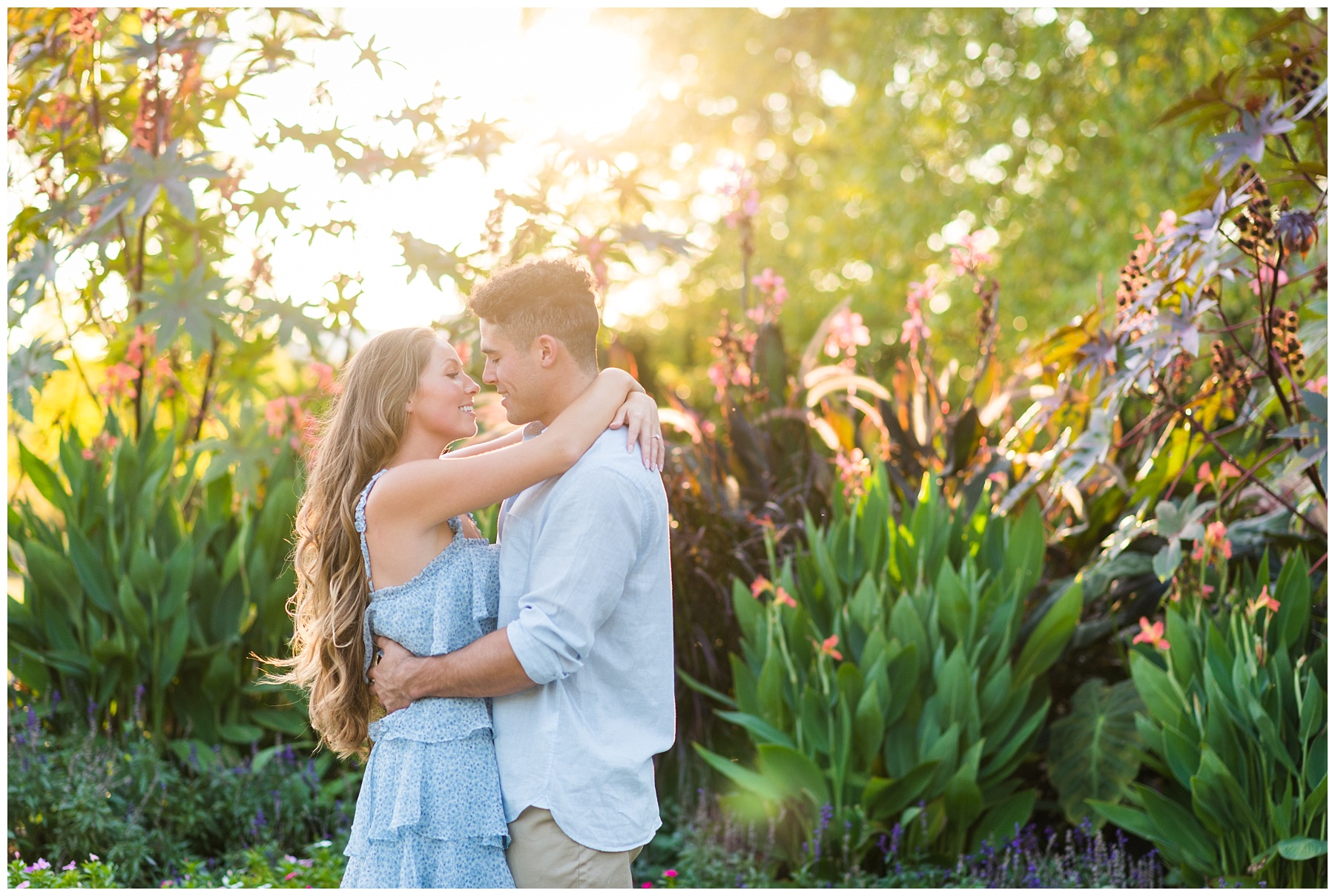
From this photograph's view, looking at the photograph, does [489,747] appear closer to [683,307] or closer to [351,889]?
[351,889]

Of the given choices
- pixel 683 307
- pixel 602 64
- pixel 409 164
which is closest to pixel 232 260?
pixel 409 164

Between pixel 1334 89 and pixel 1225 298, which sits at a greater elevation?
pixel 1225 298

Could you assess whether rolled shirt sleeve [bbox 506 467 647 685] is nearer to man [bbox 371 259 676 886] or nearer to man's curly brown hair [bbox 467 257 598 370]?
man [bbox 371 259 676 886]

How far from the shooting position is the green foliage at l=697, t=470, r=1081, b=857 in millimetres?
3254

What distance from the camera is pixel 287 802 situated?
12.2ft

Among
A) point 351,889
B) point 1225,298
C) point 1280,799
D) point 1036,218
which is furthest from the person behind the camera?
point 1036,218

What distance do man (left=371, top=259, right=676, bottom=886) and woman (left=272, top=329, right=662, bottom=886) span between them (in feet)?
0.16

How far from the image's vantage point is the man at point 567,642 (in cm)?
184

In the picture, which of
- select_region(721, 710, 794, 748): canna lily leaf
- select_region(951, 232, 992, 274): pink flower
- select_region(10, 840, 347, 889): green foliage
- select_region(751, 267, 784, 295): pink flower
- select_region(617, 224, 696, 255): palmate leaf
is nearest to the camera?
select_region(10, 840, 347, 889): green foliage

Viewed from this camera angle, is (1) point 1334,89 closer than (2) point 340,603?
No

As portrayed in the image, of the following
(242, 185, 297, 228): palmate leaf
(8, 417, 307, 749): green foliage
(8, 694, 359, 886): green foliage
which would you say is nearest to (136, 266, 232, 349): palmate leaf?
(242, 185, 297, 228): palmate leaf

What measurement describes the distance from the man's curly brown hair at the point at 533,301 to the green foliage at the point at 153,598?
236 cm

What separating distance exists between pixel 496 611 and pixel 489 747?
0.82 ft

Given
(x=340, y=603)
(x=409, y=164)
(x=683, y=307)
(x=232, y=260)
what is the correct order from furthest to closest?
(x=683, y=307), (x=232, y=260), (x=409, y=164), (x=340, y=603)
